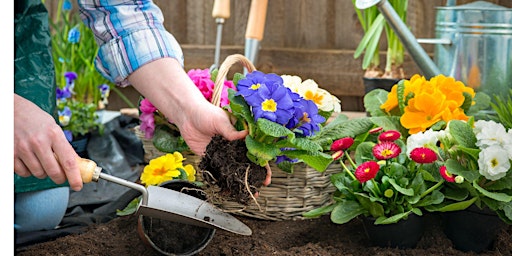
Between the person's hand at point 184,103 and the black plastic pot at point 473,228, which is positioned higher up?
the person's hand at point 184,103

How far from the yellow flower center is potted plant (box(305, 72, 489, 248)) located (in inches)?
10.7

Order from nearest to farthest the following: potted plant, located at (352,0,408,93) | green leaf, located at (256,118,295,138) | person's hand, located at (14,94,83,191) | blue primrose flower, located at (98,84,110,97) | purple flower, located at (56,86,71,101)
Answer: person's hand, located at (14,94,83,191)
green leaf, located at (256,118,295,138)
potted plant, located at (352,0,408,93)
purple flower, located at (56,86,71,101)
blue primrose flower, located at (98,84,110,97)

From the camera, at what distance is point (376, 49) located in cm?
300

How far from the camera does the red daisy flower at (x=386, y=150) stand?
1.56m

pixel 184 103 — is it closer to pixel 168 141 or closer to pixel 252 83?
pixel 252 83

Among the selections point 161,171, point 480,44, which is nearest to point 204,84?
point 161,171

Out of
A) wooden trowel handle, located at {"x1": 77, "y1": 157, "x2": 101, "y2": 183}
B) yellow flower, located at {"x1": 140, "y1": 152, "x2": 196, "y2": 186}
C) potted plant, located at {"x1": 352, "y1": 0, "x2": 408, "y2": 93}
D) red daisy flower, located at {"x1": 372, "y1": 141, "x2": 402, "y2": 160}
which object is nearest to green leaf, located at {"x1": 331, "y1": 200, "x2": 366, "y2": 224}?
red daisy flower, located at {"x1": 372, "y1": 141, "x2": 402, "y2": 160}

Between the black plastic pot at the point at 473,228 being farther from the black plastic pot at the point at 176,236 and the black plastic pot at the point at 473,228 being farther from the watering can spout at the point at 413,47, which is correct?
the watering can spout at the point at 413,47

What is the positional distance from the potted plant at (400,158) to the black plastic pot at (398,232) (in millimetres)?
24

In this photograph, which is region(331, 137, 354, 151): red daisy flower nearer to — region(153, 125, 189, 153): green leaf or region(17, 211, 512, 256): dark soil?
region(17, 211, 512, 256): dark soil

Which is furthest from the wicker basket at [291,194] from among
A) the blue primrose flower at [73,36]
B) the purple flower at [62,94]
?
the blue primrose flower at [73,36]

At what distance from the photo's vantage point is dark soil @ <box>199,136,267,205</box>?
1426mm

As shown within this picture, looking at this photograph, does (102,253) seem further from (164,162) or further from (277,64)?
(277,64)

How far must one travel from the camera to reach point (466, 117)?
1842 millimetres
